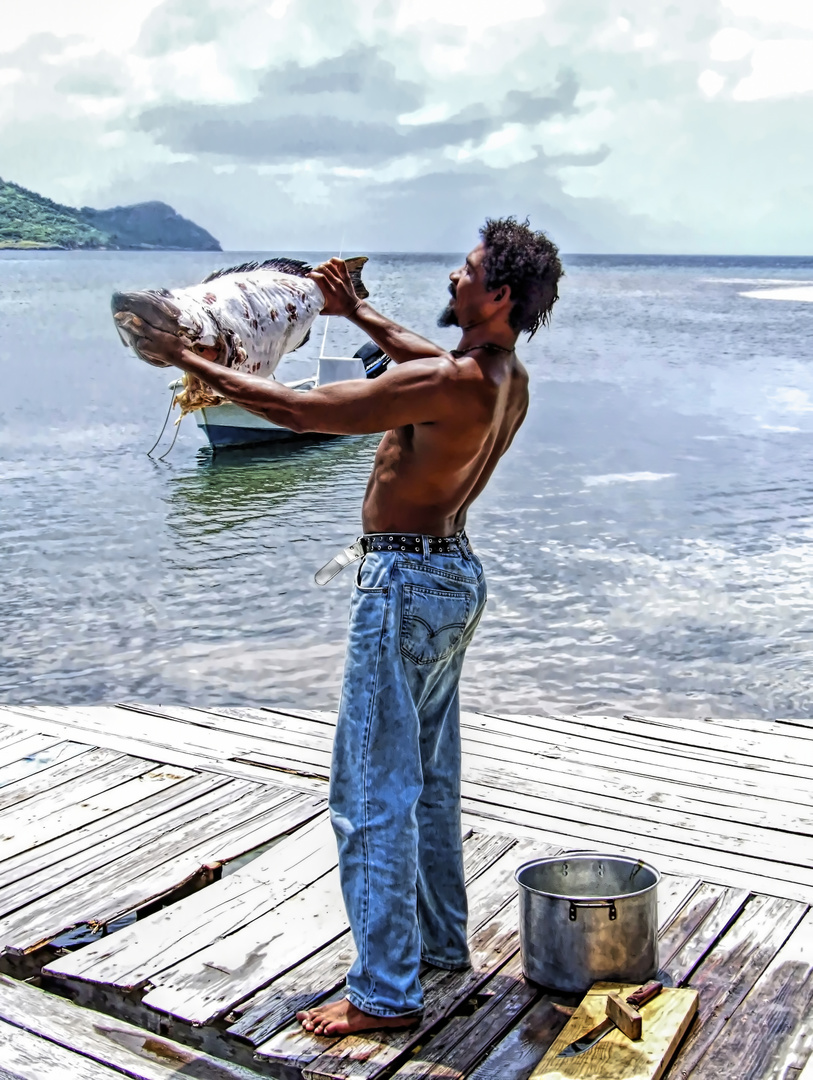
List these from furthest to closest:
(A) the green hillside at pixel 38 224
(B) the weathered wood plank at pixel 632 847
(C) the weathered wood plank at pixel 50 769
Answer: (C) the weathered wood plank at pixel 50 769 < (B) the weathered wood plank at pixel 632 847 < (A) the green hillside at pixel 38 224

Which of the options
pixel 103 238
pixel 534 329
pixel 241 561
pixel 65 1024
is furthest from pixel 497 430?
pixel 241 561

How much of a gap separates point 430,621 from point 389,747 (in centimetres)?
33

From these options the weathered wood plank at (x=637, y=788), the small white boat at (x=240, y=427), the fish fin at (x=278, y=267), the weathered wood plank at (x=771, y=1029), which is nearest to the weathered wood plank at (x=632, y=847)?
the weathered wood plank at (x=637, y=788)

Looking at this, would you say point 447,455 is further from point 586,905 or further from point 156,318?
point 586,905

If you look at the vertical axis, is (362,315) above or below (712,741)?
above

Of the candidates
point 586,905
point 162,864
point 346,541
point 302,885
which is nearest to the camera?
point 586,905

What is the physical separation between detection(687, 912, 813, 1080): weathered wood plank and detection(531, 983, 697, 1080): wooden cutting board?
3.7 inches

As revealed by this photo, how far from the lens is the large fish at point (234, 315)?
2.80 metres

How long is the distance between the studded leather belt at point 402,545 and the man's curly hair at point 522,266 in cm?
56

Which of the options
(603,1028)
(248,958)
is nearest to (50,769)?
(248,958)

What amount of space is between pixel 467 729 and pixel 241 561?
22.8 feet

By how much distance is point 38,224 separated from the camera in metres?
2.54

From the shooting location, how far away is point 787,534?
40.9 feet

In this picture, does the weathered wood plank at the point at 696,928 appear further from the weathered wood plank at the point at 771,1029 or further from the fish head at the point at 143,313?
the fish head at the point at 143,313
